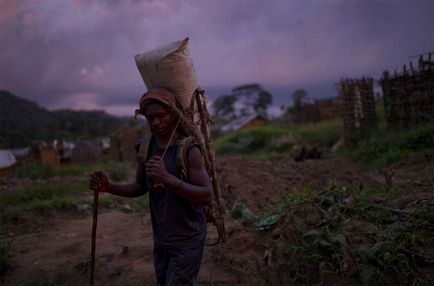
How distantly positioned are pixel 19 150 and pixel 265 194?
11.1m

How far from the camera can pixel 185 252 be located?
208cm

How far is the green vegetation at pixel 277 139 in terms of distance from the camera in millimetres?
14148

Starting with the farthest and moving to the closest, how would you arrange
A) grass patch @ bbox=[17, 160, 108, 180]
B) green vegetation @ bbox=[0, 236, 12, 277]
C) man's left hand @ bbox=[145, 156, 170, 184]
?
grass patch @ bbox=[17, 160, 108, 180] → green vegetation @ bbox=[0, 236, 12, 277] → man's left hand @ bbox=[145, 156, 170, 184]

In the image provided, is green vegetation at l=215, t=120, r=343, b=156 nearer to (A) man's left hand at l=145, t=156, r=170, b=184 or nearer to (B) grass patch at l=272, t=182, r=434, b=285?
(B) grass patch at l=272, t=182, r=434, b=285

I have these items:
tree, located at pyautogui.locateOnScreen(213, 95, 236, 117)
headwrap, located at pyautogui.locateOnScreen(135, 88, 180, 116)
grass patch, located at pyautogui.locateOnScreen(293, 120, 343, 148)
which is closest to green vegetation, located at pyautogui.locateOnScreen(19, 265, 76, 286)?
headwrap, located at pyautogui.locateOnScreen(135, 88, 180, 116)

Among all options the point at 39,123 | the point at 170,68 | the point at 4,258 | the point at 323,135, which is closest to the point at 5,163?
the point at 4,258

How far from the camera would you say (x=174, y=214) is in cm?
206

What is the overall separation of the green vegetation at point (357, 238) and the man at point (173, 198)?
126 cm

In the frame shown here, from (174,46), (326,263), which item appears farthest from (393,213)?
(174,46)

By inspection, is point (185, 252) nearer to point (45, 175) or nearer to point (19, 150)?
point (45, 175)

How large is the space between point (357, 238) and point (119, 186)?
1986mm

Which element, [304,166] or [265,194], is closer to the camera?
[265,194]

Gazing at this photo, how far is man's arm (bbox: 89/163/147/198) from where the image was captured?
2.20 m

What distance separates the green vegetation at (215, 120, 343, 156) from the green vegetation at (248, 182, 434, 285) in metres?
10.2
